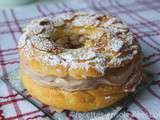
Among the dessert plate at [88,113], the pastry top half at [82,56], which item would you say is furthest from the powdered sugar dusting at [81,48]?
the dessert plate at [88,113]

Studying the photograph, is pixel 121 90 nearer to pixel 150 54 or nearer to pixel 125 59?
pixel 125 59

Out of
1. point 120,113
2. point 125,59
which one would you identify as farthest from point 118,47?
point 120,113

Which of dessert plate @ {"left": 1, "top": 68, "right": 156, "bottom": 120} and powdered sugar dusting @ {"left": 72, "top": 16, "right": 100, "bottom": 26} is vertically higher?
powdered sugar dusting @ {"left": 72, "top": 16, "right": 100, "bottom": 26}

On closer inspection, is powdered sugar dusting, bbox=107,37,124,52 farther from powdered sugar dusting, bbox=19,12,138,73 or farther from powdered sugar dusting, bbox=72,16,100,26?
powdered sugar dusting, bbox=72,16,100,26

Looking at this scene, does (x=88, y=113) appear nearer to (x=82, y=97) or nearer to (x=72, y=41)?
(x=82, y=97)

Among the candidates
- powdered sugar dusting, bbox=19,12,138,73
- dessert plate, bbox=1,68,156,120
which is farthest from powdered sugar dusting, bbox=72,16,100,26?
dessert plate, bbox=1,68,156,120
